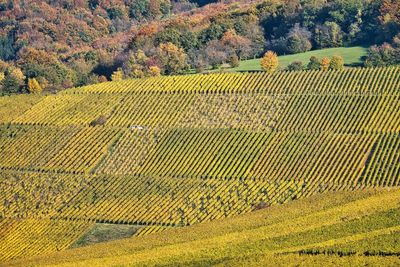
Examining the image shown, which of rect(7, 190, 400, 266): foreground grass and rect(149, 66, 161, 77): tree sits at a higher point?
rect(7, 190, 400, 266): foreground grass

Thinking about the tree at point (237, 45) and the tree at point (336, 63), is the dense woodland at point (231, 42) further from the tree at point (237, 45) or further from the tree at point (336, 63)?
the tree at point (336, 63)

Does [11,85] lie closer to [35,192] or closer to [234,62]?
[234,62]

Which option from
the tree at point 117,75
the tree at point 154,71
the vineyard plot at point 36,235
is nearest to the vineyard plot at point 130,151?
the vineyard plot at point 36,235

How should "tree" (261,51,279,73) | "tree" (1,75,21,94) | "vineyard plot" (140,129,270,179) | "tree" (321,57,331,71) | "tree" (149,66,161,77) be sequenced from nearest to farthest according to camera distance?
"vineyard plot" (140,129,270,179)
"tree" (321,57,331,71)
"tree" (261,51,279,73)
"tree" (149,66,161,77)
"tree" (1,75,21,94)

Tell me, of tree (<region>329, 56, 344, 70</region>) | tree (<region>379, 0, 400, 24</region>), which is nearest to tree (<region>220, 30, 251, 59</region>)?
tree (<region>379, 0, 400, 24</region>)

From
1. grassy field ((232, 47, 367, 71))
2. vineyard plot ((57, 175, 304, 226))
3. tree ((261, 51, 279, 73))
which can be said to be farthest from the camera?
grassy field ((232, 47, 367, 71))

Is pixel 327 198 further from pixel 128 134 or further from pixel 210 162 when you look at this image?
pixel 128 134

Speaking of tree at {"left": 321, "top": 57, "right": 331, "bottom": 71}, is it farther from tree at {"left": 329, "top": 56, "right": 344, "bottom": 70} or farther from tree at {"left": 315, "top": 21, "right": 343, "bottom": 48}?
tree at {"left": 315, "top": 21, "right": 343, "bottom": 48}
